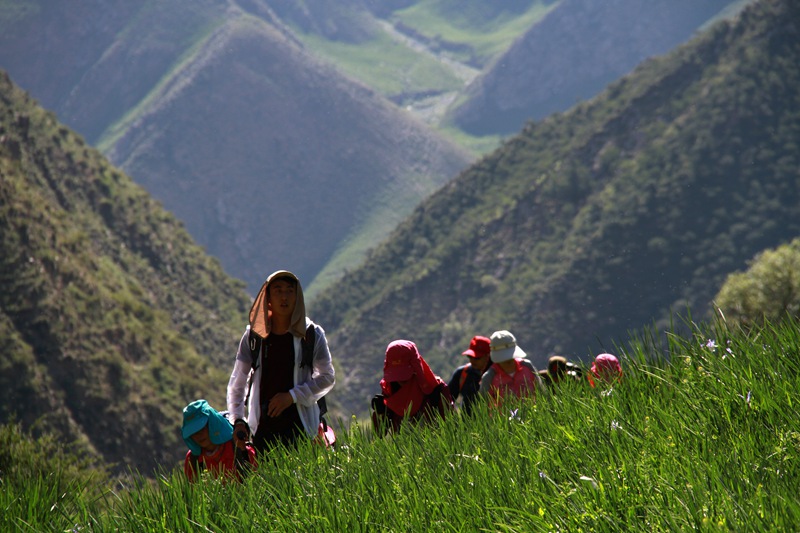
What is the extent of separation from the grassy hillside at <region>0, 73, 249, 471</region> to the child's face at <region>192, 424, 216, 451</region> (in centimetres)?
1271

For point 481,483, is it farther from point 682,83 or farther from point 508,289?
point 682,83

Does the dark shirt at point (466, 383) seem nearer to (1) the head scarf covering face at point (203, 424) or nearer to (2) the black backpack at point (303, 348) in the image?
(2) the black backpack at point (303, 348)

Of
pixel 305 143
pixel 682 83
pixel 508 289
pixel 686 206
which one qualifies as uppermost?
pixel 682 83

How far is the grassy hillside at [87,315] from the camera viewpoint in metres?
27.2

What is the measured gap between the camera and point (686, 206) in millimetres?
68562

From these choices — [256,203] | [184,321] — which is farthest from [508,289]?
[256,203]

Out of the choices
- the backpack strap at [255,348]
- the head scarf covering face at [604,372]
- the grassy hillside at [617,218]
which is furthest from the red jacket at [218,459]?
the grassy hillside at [617,218]

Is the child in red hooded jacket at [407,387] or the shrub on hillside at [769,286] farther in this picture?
the shrub on hillside at [769,286]

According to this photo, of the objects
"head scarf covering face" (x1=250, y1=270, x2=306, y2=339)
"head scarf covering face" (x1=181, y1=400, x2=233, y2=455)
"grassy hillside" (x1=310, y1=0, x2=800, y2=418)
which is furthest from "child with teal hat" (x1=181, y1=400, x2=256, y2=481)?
"grassy hillside" (x1=310, y1=0, x2=800, y2=418)

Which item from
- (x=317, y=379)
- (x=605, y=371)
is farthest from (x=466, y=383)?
(x=605, y=371)

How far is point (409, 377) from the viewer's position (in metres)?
6.22

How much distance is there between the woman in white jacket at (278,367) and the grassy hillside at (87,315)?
12.8 m

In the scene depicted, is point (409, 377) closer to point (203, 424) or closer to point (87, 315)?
point (203, 424)

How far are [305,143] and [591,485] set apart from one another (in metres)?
176
